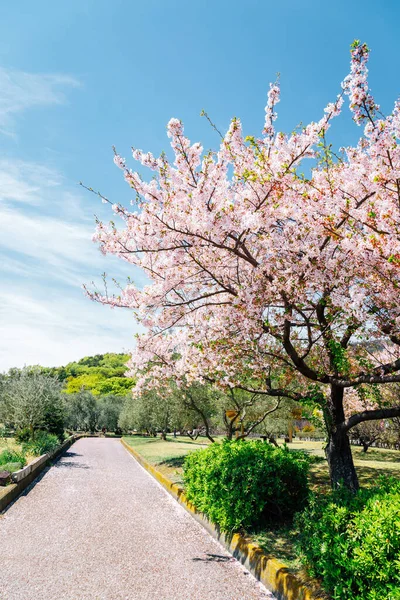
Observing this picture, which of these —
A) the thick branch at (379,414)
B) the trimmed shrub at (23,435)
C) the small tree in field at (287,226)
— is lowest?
the trimmed shrub at (23,435)

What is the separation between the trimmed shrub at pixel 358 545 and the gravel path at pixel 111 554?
→ 3.36 feet

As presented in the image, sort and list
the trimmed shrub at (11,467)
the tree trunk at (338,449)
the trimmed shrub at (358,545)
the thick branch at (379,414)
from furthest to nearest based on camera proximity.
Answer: the trimmed shrub at (11,467) → the tree trunk at (338,449) → the thick branch at (379,414) → the trimmed shrub at (358,545)

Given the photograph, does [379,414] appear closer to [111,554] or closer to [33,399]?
[111,554]

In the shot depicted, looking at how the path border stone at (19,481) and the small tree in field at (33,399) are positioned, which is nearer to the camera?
the path border stone at (19,481)

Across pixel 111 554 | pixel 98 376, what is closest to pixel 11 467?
pixel 111 554

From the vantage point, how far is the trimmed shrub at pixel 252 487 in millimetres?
6676

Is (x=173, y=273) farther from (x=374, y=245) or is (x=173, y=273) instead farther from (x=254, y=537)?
(x=254, y=537)

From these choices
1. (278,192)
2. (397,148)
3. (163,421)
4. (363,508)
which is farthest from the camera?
(163,421)

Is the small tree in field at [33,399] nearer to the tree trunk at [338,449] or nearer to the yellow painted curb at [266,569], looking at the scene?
the yellow painted curb at [266,569]

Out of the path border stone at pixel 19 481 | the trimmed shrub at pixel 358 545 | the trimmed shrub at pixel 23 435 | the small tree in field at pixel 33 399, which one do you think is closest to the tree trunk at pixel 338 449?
the trimmed shrub at pixel 358 545

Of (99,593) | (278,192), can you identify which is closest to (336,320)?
(278,192)

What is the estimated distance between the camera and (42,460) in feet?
49.2

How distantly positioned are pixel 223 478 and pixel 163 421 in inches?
1329

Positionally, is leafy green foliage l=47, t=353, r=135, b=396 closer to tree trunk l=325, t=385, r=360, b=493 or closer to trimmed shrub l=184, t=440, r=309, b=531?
tree trunk l=325, t=385, r=360, b=493
